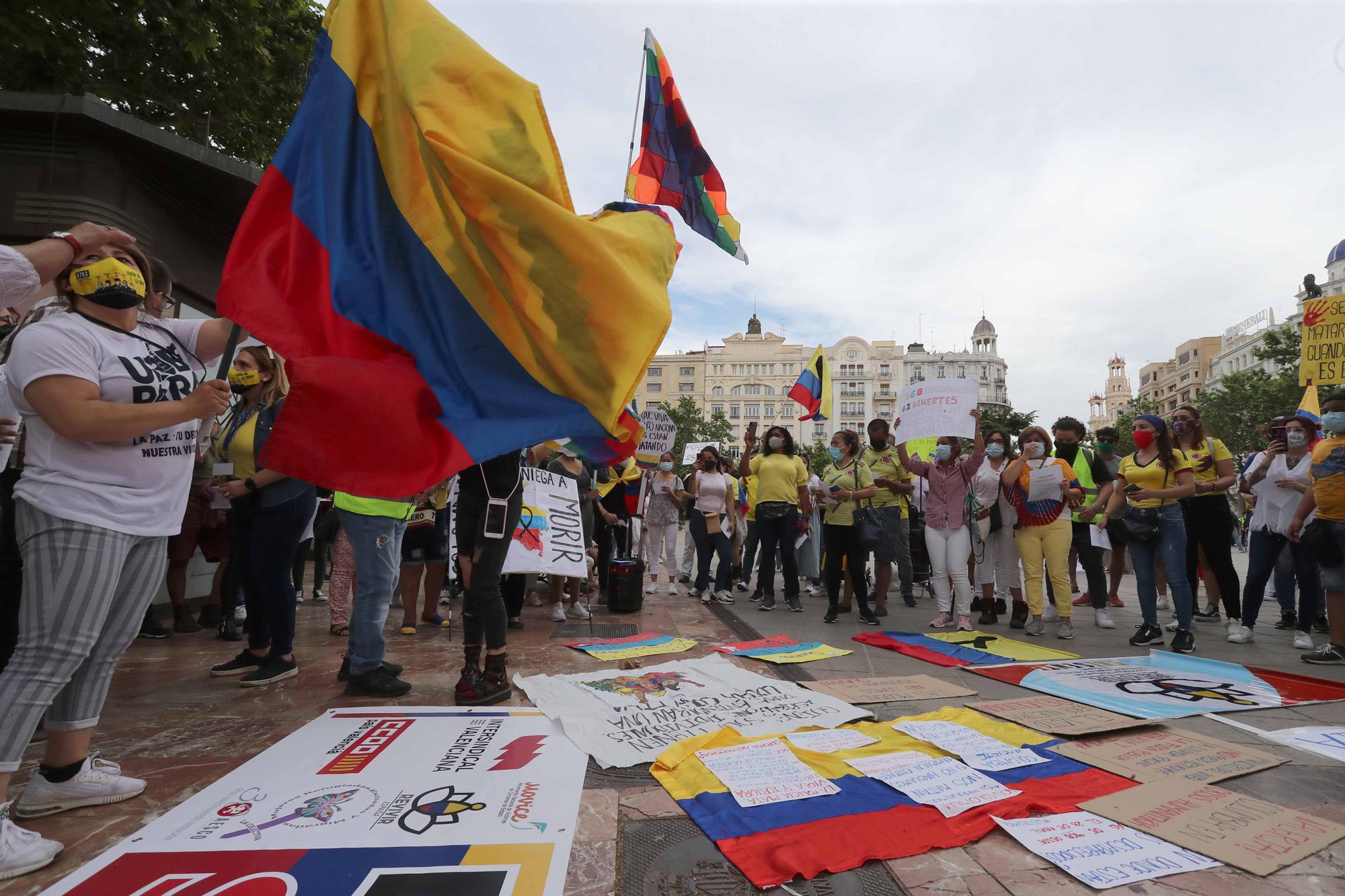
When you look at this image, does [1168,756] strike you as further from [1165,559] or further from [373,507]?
[373,507]

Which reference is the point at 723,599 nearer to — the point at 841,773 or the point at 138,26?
the point at 841,773

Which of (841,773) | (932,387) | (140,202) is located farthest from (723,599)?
(140,202)

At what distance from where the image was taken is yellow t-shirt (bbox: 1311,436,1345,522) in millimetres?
4871

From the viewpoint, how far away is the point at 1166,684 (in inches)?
163

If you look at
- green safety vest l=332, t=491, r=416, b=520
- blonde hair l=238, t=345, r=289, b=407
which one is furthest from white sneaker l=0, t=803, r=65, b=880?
blonde hair l=238, t=345, r=289, b=407

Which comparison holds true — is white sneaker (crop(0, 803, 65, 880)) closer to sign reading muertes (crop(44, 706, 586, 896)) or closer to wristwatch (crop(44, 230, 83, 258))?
sign reading muertes (crop(44, 706, 586, 896))

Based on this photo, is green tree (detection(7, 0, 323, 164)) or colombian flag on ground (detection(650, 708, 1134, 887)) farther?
green tree (detection(7, 0, 323, 164))

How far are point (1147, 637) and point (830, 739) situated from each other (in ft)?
13.4

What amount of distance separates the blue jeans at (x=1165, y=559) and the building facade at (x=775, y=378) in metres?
85.1

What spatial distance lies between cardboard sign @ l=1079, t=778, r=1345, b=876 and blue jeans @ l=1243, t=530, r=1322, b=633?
13.2 ft

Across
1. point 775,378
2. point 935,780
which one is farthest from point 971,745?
point 775,378

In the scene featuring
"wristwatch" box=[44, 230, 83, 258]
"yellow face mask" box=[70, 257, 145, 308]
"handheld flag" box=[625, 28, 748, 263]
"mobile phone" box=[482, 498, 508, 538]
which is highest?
"handheld flag" box=[625, 28, 748, 263]

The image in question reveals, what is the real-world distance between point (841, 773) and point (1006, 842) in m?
0.60

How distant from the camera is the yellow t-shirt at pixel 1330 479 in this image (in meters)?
4.87
